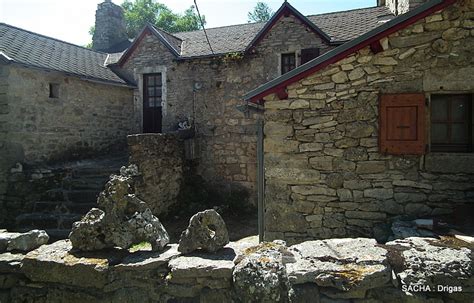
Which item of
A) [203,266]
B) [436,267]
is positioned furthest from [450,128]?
[203,266]

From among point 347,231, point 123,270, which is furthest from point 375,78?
point 123,270

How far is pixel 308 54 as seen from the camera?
9.15 meters

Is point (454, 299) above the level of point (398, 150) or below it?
below

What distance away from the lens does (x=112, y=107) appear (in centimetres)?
1101

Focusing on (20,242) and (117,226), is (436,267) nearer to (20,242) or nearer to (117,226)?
Result: (117,226)

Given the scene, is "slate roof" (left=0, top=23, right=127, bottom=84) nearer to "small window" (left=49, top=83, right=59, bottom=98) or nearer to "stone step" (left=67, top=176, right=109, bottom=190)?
"small window" (left=49, top=83, right=59, bottom=98)

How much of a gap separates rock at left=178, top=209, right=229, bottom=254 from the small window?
28.3 ft

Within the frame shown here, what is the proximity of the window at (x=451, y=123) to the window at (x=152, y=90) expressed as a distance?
9226 millimetres

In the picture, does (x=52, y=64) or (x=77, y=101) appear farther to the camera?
(x=77, y=101)

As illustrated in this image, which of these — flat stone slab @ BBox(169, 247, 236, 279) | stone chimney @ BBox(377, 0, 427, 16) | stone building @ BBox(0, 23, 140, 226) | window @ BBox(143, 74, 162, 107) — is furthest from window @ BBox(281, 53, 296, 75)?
flat stone slab @ BBox(169, 247, 236, 279)

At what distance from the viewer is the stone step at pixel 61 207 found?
22.6ft

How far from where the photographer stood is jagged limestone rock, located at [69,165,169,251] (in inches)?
101

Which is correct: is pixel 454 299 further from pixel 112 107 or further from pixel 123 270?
pixel 112 107

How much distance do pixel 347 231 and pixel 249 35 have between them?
874cm
